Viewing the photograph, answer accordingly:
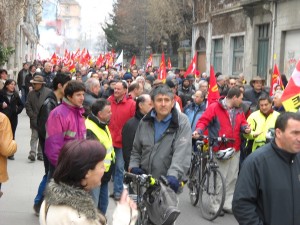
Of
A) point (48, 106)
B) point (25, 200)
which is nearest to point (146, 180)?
point (48, 106)

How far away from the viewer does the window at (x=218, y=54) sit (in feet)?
102

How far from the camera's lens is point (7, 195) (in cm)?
901

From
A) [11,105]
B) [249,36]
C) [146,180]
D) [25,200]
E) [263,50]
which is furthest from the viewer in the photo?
[249,36]

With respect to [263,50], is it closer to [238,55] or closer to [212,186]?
[238,55]

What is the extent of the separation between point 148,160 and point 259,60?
2019 cm

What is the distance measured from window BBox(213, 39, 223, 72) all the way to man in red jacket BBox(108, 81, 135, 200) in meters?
22.2

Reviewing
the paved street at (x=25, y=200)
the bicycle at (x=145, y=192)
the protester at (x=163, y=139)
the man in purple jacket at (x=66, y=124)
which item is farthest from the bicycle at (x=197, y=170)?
the bicycle at (x=145, y=192)

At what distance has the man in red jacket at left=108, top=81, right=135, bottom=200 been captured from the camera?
899 centimetres

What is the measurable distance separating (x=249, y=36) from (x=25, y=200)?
19047 millimetres

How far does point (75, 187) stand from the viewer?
10.0 feet

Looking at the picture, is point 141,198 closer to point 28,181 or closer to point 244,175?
point 244,175

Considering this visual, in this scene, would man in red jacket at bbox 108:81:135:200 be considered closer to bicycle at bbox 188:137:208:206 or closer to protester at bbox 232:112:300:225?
bicycle at bbox 188:137:208:206

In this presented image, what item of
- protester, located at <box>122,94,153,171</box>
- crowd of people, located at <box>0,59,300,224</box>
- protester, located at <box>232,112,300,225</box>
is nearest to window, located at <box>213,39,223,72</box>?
crowd of people, located at <box>0,59,300,224</box>

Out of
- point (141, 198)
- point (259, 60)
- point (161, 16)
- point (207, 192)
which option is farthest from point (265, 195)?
point (161, 16)
